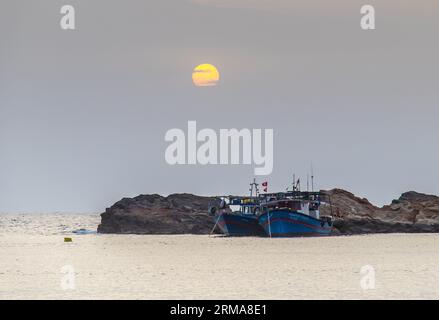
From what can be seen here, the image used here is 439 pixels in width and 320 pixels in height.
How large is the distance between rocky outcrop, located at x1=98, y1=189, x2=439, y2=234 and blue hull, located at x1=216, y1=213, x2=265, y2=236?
3113 cm

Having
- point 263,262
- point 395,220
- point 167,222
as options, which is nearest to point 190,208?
point 167,222

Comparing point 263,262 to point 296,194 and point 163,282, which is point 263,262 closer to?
point 163,282

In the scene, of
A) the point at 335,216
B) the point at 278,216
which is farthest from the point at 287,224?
the point at 335,216

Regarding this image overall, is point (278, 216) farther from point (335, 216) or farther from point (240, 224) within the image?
point (335, 216)

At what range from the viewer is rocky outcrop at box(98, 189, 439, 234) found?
150000 millimetres

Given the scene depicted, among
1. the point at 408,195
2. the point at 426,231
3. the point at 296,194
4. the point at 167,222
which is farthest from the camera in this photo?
the point at 408,195

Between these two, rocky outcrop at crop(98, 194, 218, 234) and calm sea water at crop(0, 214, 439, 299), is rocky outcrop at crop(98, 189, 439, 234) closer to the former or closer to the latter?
rocky outcrop at crop(98, 194, 218, 234)

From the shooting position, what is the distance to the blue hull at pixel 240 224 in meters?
117

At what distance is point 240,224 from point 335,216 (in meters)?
38.9

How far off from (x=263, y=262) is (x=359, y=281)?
49.4 ft

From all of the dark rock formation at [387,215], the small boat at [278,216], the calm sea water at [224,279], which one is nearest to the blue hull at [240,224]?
the small boat at [278,216]

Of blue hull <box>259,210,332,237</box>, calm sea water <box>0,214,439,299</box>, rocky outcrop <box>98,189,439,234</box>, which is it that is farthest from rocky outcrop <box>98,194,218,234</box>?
calm sea water <box>0,214,439,299</box>

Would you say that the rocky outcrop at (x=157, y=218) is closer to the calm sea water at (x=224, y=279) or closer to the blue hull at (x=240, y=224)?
the blue hull at (x=240, y=224)
